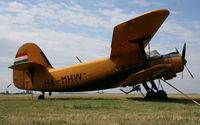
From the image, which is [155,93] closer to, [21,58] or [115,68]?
[115,68]

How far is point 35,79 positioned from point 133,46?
6.79 meters

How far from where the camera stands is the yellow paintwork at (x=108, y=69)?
13117mm

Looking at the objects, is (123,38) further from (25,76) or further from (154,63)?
(25,76)

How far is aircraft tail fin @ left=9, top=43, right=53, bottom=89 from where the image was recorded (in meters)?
16.0

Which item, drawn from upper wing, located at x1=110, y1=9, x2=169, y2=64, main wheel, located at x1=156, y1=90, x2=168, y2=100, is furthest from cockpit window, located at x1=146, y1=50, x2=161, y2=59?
main wheel, located at x1=156, y1=90, x2=168, y2=100

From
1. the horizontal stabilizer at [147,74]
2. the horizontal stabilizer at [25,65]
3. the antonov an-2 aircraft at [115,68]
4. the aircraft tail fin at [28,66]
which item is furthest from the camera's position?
the aircraft tail fin at [28,66]

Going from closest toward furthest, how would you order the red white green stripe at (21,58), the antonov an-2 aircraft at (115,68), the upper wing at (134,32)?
the upper wing at (134,32) → the antonov an-2 aircraft at (115,68) → the red white green stripe at (21,58)

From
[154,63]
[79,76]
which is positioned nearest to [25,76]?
[79,76]

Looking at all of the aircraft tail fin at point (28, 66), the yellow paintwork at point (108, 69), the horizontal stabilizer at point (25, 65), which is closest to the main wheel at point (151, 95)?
the yellow paintwork at point (108, 69)

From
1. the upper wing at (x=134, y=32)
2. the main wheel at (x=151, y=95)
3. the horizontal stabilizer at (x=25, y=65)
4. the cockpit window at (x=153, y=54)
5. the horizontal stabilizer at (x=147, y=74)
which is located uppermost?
the upper wing at (x=134, y=32)

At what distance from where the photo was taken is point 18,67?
594 inches

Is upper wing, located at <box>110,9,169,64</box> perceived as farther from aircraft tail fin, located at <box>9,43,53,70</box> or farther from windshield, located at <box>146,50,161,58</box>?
aircraft tail fin, located at <box>9,43,53,70</box>

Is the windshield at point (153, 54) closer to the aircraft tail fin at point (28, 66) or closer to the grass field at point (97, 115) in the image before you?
the grass field at point (97, 115)

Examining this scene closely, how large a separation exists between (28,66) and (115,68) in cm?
555
